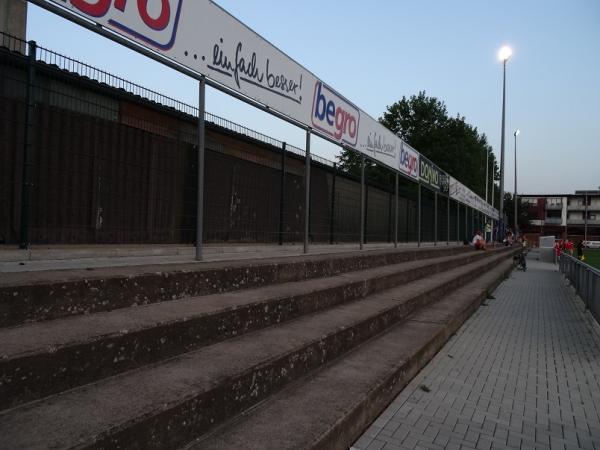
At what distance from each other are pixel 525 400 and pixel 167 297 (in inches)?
126

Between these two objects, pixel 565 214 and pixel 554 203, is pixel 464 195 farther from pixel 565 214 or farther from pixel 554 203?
pixel 554 203

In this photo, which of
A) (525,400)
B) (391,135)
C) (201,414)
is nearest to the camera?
(201,414)

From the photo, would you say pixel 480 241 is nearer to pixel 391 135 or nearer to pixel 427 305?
pixel 391 135

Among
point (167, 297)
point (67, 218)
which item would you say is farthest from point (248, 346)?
point (67, 218)

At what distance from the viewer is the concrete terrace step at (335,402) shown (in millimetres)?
2375

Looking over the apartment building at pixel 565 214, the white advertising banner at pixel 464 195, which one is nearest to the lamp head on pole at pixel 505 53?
the white advertising banner at pixel 464 195

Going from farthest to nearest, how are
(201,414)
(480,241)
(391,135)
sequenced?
1. (480,241)
2. (391,135)
3. (201,414)

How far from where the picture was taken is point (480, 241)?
20.9 m

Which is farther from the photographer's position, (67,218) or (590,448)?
(67,218)

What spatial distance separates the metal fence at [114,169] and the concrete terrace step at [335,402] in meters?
2.38

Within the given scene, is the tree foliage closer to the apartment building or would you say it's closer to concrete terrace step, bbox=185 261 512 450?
concrete terrace step, bbox=185 261 512 450

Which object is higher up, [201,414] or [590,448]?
[201,414]

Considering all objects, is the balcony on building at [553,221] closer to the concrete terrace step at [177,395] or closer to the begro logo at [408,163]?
the begro logo at [408,163]

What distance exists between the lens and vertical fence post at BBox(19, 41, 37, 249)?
3.66m
